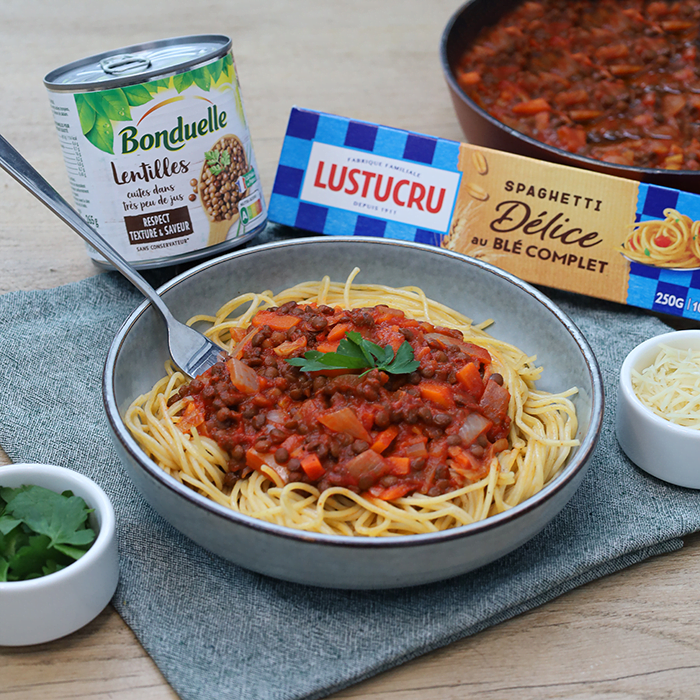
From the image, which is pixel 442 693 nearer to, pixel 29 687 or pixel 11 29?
pixel 29 687

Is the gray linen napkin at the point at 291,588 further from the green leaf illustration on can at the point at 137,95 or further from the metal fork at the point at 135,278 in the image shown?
the green leaf illustration on can at the point at 137,95

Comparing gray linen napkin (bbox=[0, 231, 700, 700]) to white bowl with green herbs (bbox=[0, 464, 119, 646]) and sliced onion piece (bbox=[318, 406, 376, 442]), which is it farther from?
sliced onion piece (bbox=[318, 406, 376, 442])

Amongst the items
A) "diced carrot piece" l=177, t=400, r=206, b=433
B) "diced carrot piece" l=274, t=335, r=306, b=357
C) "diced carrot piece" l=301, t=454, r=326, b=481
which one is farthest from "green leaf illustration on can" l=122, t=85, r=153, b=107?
"diced carrot piece" l=301, t=454, r=326, b=481

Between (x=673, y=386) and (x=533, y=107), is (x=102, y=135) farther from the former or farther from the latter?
(x=673, y=386)

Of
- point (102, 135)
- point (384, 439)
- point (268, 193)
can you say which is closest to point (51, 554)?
point (384, 439)

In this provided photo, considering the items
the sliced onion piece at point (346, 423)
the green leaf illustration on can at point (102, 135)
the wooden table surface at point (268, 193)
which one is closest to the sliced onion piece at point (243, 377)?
the sliced onion piece at point (346, 423)
